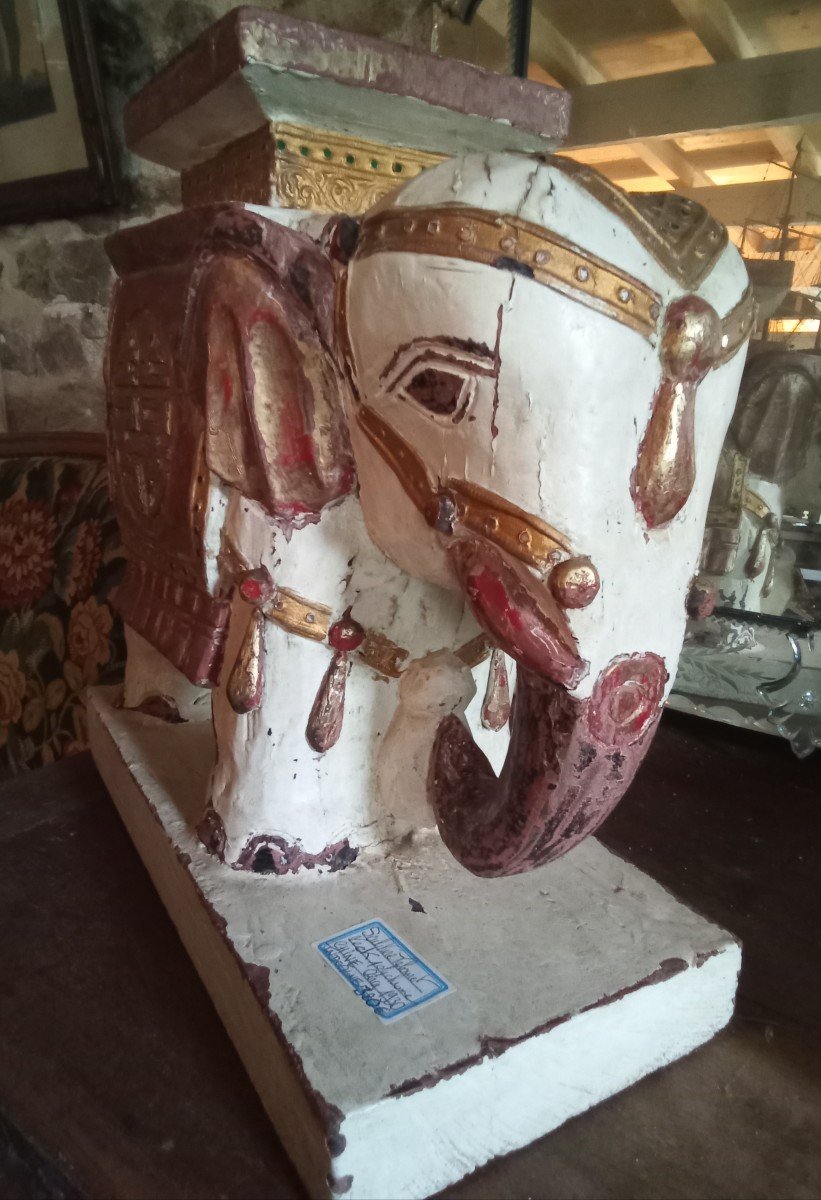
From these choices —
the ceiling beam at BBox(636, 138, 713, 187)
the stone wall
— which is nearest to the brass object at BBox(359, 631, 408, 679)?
the ceiling beam at BBox(636, 138, 713, 187)

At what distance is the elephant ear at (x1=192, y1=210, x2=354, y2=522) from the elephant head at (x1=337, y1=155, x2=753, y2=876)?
40 millimetres

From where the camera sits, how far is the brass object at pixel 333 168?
554 millimetres

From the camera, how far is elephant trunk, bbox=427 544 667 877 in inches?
16.4

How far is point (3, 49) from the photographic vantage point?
4.17 ft

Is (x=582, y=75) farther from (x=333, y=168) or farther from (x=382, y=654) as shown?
(x=382, y=654)

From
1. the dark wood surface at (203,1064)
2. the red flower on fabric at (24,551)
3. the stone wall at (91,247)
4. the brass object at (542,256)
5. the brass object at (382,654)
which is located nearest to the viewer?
the brass object at (542,256)

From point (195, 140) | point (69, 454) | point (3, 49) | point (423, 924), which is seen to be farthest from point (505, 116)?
point (3, 49)

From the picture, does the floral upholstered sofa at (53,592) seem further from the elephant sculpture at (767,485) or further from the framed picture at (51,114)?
the elephant sculpture at (767,485)

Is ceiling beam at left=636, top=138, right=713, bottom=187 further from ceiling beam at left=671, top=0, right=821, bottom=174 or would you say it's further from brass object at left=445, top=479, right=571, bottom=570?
brass object at left=445, top=479, right=571, bottom=570

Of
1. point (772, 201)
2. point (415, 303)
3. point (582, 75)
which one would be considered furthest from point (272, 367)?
point (582, 75)

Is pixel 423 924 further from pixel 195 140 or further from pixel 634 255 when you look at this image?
pixel 195 140

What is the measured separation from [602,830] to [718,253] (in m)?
0.59

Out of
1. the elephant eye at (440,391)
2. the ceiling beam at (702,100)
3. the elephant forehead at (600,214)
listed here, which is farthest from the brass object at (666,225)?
the ceiling beam at (702,100)

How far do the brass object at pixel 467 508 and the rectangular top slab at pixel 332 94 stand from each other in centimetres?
21
